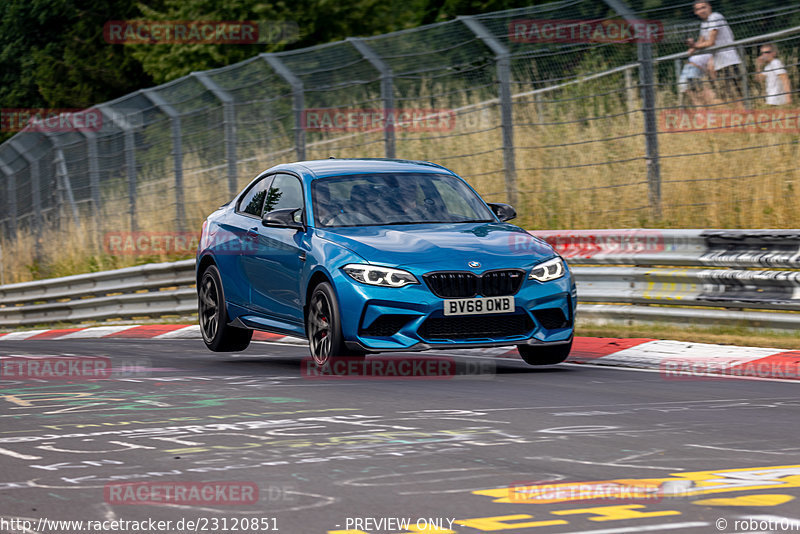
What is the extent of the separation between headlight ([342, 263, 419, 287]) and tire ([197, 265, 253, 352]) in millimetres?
2854

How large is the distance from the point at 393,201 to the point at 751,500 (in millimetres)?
6032

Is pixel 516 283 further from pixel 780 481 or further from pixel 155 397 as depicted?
pixel 780 481

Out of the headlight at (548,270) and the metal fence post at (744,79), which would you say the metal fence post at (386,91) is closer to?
the metal fence post at (744,79)

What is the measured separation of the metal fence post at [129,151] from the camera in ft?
78.5

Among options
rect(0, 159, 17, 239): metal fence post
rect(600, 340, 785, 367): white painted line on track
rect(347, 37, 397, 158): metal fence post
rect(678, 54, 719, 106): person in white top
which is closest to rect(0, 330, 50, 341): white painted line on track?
rect(347, 37, 397, 158): metal fence post

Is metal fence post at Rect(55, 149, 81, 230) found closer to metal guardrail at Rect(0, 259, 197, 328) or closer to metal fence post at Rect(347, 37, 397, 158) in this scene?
metal guardrail at Rect(0, 259, 197, 328)

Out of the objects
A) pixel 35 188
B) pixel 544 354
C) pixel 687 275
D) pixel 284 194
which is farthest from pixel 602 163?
pixel 35 188

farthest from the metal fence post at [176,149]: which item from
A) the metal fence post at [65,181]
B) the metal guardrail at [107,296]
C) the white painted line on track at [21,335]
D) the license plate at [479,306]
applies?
the license plate at [479,306]

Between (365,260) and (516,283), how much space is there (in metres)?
1.09

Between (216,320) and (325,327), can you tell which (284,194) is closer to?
(216,320)

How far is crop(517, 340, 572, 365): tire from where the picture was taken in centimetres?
1049

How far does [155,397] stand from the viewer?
905 centimetres

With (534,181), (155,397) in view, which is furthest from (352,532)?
(534,181)

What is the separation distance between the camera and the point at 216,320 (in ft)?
41.2
